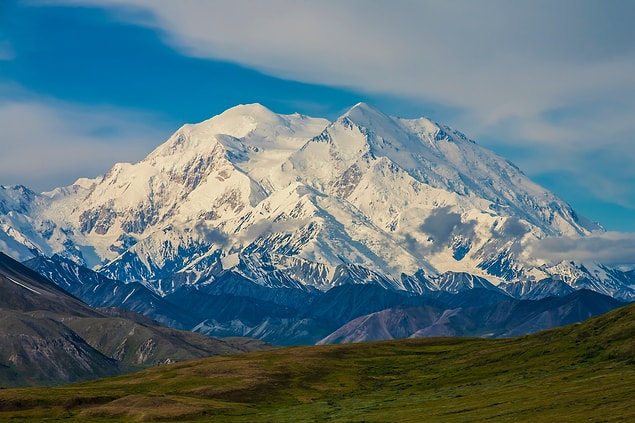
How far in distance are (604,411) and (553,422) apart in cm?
876

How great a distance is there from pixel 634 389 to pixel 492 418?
26.0 metres

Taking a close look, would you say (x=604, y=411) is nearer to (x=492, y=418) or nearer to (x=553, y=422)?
(x=553, y=422)

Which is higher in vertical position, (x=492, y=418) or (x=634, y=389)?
(x=634, y=389)

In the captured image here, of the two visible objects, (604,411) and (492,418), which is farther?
(492,418)

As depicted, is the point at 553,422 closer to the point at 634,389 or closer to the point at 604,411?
the point at 604,411

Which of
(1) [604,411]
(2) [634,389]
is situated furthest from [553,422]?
(2) [634,389]

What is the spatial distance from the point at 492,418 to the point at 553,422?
18.4 metres

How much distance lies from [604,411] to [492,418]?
22.8 m

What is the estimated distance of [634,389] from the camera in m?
198

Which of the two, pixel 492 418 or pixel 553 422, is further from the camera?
pixel 492 418

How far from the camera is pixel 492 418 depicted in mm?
197750

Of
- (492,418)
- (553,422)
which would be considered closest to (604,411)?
(553,422)

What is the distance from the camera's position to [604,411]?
18188 centimetres
